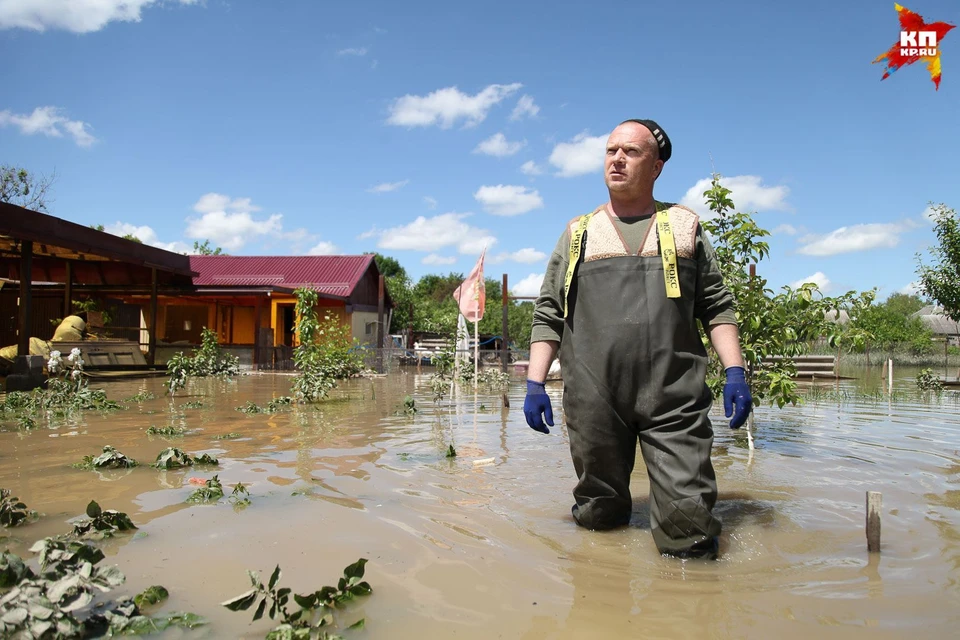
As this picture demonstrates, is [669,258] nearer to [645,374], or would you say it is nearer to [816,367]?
[645,374]

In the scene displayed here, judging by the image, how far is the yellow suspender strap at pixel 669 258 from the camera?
3123mm

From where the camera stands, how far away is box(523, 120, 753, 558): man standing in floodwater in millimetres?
3039

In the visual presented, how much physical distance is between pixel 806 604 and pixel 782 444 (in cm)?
434

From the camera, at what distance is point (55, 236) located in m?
11.9

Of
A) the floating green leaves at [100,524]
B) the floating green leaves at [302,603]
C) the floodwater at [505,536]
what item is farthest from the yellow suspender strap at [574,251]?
the floating green leaves at [100,524]

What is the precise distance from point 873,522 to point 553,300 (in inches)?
71.7

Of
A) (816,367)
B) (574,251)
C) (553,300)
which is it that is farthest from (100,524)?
(816,367)

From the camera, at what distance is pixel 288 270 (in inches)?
1037

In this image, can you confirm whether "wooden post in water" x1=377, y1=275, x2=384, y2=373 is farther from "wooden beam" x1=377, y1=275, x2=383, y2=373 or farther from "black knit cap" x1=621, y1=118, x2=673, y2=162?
"black knit cap" x1=621, y1=118, x2=673, y2=162

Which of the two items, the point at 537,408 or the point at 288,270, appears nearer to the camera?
the point at 537,408

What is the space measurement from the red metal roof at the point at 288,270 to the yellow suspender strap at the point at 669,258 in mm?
22172

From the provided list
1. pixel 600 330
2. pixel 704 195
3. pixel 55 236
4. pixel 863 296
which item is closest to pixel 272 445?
pixel 600 330

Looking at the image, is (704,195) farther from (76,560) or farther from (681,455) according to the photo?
(76,560)

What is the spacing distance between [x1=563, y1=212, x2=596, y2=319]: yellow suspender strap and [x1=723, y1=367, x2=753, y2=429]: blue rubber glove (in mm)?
854
